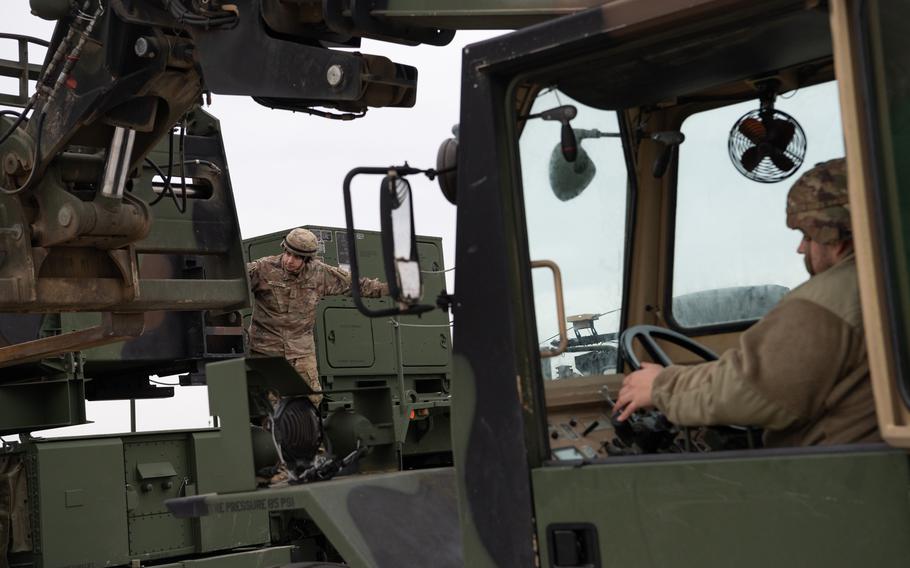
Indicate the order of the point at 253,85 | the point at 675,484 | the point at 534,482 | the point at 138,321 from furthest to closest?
the point at 138,321
the point at 253,85
the point at 534,482
the point at 675,484

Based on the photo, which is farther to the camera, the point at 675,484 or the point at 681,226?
the point at 681,226

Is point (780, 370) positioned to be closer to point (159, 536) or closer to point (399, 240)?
point (399, 240)

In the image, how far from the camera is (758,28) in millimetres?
3127

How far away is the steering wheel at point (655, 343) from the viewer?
376 centimetres

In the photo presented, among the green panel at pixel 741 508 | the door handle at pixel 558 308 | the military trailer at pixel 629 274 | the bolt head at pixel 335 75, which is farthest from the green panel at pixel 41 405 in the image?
the green panel at pixel 741 508

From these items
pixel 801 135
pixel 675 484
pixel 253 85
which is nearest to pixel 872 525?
pixel 675 484

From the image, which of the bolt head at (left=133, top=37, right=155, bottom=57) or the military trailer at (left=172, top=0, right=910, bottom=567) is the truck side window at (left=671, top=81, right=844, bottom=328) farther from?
the bolt head at (left=133, top=37, right=155, bottom=57)

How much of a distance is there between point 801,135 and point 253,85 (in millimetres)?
2292

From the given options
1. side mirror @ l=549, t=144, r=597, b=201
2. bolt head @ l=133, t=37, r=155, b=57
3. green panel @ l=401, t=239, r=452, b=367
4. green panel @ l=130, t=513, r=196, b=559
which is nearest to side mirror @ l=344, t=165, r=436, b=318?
side mirror @ l=549, t=144, r=597, b=201

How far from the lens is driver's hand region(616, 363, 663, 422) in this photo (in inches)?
129

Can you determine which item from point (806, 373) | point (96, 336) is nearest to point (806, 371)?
point (806, 373)

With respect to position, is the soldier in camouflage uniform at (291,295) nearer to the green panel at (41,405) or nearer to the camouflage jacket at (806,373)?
the green panel at (41,405)

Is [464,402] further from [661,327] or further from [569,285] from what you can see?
[661,327]

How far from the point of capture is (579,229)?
3564 mm
